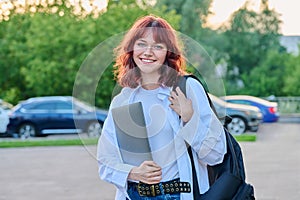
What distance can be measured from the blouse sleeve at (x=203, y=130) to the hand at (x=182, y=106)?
0.02m

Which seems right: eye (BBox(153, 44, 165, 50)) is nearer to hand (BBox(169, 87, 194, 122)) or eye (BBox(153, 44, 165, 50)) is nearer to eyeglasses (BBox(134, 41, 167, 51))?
eyeglasses (BBox(134, 41, 167, 51))

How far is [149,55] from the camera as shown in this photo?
247 cm

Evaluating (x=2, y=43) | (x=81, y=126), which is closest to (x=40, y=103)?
(x=2, y=43)

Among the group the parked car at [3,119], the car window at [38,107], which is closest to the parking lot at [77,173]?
the car window at [38,107]

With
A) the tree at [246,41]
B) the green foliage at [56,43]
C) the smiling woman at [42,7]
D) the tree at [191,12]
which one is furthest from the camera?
the tree at [246,41]

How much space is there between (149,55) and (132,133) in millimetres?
306

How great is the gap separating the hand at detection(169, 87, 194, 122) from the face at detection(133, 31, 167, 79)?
0.13 metres

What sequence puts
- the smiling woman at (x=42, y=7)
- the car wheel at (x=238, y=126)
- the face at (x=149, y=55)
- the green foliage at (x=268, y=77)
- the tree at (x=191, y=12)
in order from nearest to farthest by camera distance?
the face at (x=149, y=55), the car wheel at (x=238, y=126), the smiling woman at (x=42, y=7), the green foliage at (x=268, y=77), the tree at (x=191, y=12)

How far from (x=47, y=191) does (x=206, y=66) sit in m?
6.78

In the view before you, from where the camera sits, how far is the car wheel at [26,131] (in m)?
19.7

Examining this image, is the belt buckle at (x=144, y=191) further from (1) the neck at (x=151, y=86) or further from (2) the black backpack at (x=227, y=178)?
(1) the neck at (x=151, y=86)

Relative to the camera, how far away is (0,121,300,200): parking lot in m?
8.62

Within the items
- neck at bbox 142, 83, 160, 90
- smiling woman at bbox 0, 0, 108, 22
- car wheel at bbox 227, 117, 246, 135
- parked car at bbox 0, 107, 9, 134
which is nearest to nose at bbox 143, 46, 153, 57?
neck at bbox 142, 83, 160, 90

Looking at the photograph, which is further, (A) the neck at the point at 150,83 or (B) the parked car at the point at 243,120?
(B) the parked car at the point at 243,120
